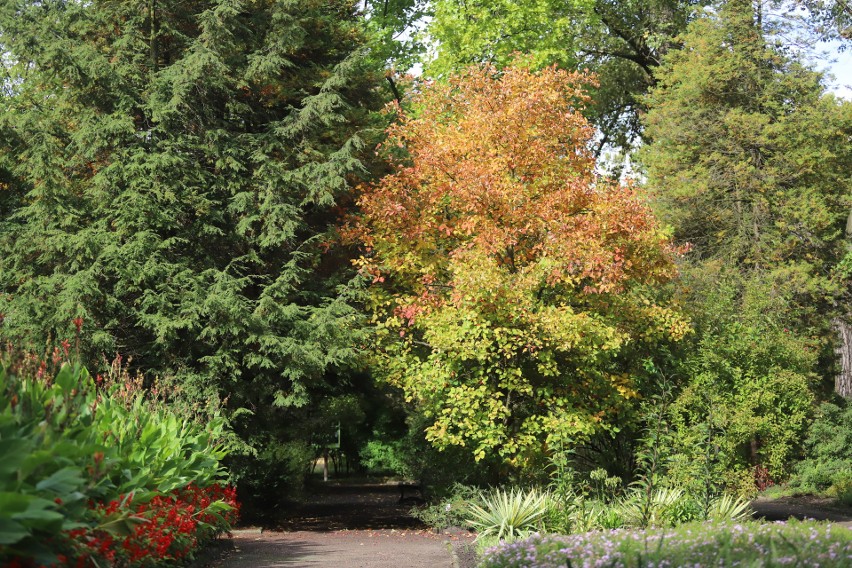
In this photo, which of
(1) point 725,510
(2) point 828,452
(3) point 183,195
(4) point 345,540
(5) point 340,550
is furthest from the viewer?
(2) point 828,452

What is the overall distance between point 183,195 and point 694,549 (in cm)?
1139

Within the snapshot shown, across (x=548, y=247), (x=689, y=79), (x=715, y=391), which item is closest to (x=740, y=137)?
(x=689, y=79)

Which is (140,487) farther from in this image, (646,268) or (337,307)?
(646,268)

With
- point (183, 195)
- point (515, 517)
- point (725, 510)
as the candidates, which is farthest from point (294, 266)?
point (725, 510)

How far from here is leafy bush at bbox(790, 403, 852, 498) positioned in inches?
830

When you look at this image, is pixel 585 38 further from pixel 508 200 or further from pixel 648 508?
pixel 648 508

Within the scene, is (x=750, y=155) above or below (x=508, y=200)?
above

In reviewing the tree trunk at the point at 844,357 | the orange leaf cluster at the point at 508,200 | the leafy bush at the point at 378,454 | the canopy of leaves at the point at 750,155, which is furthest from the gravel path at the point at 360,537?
the canopy of leaves at the point at 750,155

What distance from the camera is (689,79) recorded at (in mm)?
24594

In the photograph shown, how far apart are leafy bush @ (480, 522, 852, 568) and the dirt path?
244 cm

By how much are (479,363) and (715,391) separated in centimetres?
488

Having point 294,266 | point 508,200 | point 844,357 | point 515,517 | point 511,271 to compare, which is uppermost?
point 508,200

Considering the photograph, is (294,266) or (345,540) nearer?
(345,540)

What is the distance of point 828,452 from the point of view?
844 inches
